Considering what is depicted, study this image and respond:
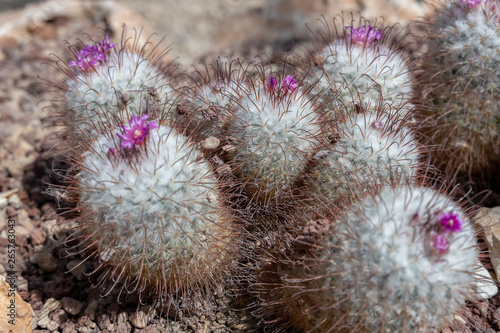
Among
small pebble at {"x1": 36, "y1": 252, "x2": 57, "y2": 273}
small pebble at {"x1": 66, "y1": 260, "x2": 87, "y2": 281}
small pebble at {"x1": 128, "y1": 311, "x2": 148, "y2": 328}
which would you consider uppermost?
small pebble at {"x1": 128, "y1": 311, "x2": 148, "y2": 328}

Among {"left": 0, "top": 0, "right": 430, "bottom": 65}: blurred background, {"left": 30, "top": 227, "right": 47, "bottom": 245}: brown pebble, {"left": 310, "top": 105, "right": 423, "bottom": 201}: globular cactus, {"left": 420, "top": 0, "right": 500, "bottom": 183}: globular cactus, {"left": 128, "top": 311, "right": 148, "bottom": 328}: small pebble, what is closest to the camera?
{"left": 310, "top": 105, "right": 423, "bottom": 201}: globular cactus

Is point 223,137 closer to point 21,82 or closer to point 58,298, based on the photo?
point 58,298

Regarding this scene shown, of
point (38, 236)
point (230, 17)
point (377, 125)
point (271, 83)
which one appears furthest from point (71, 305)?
point (230, 17)

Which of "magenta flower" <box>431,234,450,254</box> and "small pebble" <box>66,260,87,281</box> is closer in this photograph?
"magenta flower" <box>431,234,450,254</box>

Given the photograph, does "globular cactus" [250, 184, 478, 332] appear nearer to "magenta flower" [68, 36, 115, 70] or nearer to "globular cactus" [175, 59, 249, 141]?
"globular cactus" [175, 59, 249, 141]

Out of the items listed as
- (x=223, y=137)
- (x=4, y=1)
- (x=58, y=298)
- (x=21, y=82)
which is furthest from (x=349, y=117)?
(x=4, y=1)

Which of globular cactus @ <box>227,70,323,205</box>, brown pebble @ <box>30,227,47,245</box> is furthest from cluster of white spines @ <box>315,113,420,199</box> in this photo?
brown pebble @ <box>30,227,47,245</box>
